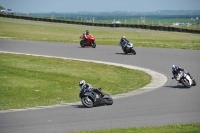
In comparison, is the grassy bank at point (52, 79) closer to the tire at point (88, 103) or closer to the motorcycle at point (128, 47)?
the tire at point (88, 103)

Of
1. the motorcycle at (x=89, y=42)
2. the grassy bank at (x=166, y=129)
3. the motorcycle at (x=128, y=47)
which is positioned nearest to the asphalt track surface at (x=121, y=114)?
the grassy bank at (x=166, y=129)

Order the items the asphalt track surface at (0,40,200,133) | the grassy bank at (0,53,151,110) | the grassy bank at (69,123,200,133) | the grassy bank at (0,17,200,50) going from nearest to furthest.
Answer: the grassy bank at (69,123,200,133) → the asphalt track surface at (0,40,200,133) → the grassy bank at (0,53,151,110) → the grassy bank at (0,17,200,50)

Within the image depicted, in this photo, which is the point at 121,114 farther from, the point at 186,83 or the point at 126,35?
the point at 126,35

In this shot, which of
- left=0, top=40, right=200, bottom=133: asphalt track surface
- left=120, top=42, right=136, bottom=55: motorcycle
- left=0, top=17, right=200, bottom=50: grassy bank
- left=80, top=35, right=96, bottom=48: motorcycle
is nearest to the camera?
left=0, top=40, right=200, bottom=133: asphalt track surface

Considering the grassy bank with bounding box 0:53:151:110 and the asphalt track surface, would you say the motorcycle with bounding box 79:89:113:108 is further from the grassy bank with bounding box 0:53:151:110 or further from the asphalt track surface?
the grassy bank with bounding box 0:53:151:110

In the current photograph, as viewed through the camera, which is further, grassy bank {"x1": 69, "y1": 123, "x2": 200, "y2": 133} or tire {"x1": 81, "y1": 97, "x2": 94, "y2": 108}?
tire {"x1": 81, "y1": 97, "x2": 94, "y2": 108}

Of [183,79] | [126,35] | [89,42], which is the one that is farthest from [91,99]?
[126,35]

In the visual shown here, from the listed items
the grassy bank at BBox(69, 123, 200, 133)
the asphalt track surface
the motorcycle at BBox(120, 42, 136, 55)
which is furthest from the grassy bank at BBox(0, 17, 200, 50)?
the grassy bank at BBox(69, 123, 200, 133)

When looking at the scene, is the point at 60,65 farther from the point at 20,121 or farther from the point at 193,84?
the point at 20,121

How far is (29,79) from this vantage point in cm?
2575

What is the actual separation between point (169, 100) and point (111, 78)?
8.22 metres

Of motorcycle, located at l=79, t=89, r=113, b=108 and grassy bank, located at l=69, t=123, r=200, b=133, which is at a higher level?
grassy bank, located at l=69, t=123, r=200, b=133

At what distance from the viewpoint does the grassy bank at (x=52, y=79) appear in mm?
21688

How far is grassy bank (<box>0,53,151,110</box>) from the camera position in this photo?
854 inches
